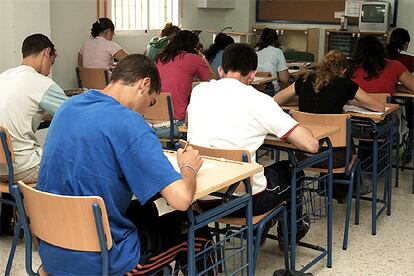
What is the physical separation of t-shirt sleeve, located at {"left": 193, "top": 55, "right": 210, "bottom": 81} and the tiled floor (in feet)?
3.70

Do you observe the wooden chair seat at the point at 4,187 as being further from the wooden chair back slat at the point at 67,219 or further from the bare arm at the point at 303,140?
the bare arm at the point at 303,140

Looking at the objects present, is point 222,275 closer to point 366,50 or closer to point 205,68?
point 205,68

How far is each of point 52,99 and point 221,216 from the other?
137cm

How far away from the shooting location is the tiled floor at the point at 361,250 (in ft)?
10.6

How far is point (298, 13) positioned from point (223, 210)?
711cm

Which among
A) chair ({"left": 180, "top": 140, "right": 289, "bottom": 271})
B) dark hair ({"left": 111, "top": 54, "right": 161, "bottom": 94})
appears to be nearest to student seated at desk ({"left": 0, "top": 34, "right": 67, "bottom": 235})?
chair ({"left": 180, "top": 140, "right": 289, "bottom": 271})

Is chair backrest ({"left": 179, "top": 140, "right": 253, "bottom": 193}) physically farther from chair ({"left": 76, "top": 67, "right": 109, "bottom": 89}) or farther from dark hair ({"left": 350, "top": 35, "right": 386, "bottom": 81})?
chair ({"left": 76, "top": 67, "right": 109, "bottom": 89})

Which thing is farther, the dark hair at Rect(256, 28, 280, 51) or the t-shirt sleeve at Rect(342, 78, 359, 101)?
the dark hair at Rect(256, 28, 280, 51)

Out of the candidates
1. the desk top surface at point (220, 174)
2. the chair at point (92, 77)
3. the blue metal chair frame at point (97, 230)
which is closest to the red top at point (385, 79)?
the chair at point (92, 77)

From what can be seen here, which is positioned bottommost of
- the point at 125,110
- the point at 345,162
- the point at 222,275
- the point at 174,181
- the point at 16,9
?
the point at 222,275

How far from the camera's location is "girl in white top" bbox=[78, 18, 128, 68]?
250 inches

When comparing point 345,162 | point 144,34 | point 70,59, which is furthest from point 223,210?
point 144,34

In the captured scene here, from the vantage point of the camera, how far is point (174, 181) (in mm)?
1874

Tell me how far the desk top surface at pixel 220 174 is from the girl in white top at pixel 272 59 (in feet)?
12.1
